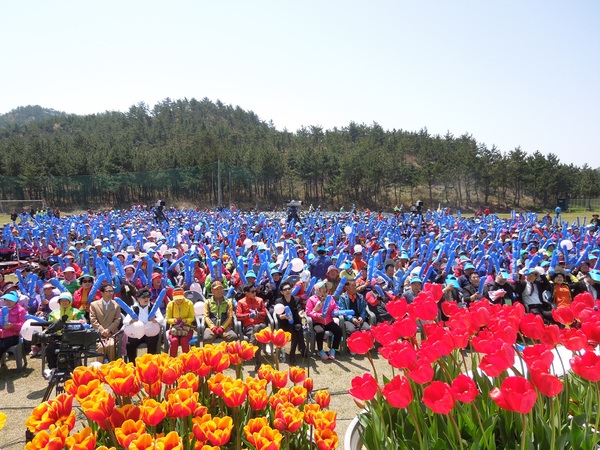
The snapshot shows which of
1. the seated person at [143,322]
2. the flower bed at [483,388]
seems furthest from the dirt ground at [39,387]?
the flower bed at [483,388]

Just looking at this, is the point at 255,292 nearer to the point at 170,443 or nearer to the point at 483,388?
the point at 483,388

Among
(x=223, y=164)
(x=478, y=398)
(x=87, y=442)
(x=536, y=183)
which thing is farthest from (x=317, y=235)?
(x=536, y=183)

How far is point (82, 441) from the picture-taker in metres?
1.64

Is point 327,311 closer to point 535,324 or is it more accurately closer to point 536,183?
point 535,324

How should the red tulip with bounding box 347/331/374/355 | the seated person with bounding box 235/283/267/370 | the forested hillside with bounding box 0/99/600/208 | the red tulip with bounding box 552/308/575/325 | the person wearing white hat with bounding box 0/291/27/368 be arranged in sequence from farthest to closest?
1. the forested hillside with bounding box 0/99/600/208
2. the seated person with bounding box 235/283/267/370
3. the person wearing white hat with bounding box 0/291/27/368
4. the red tulip with bounding box 552/308/575/325
5. the red tulip with bounding box 347/331/374/355

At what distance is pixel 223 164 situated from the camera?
4888 centimetres

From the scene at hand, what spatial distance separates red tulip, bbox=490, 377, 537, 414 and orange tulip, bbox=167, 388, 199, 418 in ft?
3.97

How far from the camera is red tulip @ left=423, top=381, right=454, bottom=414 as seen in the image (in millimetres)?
1643

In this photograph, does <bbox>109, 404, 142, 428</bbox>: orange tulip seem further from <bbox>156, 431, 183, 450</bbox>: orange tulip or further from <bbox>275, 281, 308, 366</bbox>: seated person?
<bbox>275, 281, 308, 366</bbox>: seated person

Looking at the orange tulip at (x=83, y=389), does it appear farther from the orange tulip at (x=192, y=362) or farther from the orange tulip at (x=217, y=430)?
the orange tulip at (x=217, y=430)

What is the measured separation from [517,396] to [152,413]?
4.50 feet

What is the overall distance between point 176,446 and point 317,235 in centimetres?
1175

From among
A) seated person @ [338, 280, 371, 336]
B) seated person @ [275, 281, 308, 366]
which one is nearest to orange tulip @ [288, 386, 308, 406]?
seated person @ [275, 281, 308, 366]

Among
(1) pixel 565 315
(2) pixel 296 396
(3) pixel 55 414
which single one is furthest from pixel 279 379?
(1) pixel 565 315
